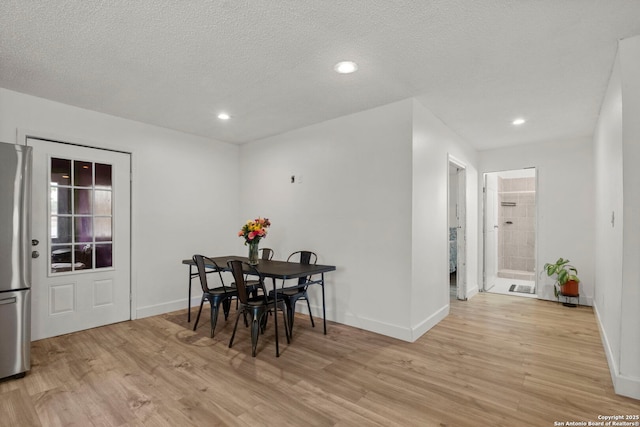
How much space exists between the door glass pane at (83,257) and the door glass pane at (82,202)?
0.39m

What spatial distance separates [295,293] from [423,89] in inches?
94.9

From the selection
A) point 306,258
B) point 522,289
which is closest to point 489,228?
point 522,289

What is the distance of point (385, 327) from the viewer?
11.5 ft

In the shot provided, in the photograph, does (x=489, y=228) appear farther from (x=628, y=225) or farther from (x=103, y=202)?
(x=103, y=202)

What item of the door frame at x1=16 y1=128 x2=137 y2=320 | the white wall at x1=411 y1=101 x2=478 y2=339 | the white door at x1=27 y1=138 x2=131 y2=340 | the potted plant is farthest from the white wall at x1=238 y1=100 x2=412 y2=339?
the potted plant

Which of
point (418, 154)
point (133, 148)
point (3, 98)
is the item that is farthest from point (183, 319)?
point (418, 154)

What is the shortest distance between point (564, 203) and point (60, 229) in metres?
6.73

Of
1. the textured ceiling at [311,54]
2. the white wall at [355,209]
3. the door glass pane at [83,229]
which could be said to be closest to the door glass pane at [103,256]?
the door glass pane at [83,229]

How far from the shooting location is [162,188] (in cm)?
438

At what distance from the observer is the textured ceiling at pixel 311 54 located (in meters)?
1.98

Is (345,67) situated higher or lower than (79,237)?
higher

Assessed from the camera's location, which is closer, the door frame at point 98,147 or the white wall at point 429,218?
the door frame at point 98,147

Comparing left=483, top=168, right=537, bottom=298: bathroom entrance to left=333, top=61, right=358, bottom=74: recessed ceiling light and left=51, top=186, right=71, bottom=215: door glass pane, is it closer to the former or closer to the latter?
left=333, top=61, right=358, bottom=74: recessed ceiling light

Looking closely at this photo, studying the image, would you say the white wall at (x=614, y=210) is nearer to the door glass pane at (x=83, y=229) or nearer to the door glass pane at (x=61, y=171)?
the door glass pane at (x=83, y=229)
